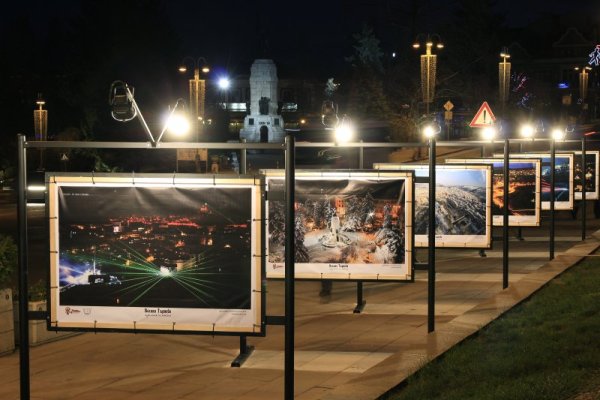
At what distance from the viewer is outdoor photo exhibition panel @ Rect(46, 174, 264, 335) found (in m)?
8.46

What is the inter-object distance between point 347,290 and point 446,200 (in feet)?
8.56

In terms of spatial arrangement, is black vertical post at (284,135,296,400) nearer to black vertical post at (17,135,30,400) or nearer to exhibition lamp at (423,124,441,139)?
black vertical post at (17,135,30,400)

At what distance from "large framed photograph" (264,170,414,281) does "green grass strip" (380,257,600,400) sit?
1.80m

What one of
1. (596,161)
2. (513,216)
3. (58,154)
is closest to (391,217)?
(513,216)

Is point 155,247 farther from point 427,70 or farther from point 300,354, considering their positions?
point 427,70

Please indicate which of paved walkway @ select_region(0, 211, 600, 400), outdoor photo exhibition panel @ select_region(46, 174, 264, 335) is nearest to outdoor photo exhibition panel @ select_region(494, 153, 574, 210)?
paved walkway @ select_region(0, 211, 600, 400)

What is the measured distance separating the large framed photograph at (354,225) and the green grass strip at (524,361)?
1805mm

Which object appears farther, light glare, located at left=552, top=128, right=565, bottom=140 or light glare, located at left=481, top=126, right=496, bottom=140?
light glare, located at left=481, top=126, right=496, bottom=140

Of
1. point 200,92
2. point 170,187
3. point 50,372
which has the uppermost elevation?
point 200,92

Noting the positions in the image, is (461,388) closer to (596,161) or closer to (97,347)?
(97,347)

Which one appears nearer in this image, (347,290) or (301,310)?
(301,310)

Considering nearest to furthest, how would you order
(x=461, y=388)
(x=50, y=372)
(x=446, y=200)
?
(x=461, y=388), (x=50, y=372), (x=446, y=200)

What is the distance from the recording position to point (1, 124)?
7606 centimetres

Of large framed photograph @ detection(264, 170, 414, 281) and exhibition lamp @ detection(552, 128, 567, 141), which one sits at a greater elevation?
exhibition lamp @ detection(552, 128, 567, 141)
